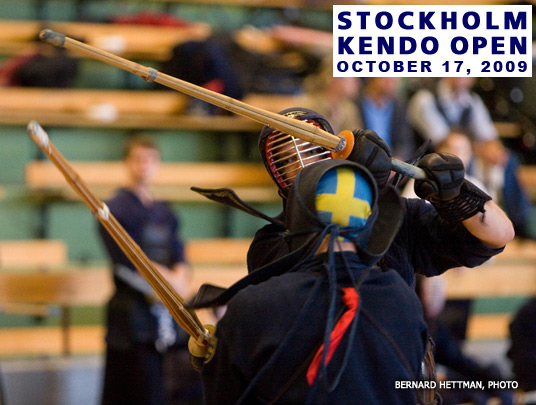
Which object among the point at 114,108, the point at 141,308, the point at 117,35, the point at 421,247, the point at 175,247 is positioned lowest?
the point at 141,308

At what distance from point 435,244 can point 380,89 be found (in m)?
2.51

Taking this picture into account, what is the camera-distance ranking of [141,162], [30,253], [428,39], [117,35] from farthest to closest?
[117,35] < [30,253] < [141,162] < [428,39]

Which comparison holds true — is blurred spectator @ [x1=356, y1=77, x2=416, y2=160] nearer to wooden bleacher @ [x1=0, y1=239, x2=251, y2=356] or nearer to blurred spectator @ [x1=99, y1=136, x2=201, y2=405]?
wooden bleacher @ [x1=0, y1=239, x2=251, y2=356]

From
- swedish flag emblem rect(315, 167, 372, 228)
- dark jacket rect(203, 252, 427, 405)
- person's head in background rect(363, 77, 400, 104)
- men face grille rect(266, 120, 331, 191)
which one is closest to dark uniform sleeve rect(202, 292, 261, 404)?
dark jacket rect(203, 252, 427, 405)

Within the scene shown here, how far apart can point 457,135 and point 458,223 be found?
1.97m

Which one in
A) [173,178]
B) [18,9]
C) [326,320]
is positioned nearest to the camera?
[326,320]

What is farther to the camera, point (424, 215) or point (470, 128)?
point (470, 128)

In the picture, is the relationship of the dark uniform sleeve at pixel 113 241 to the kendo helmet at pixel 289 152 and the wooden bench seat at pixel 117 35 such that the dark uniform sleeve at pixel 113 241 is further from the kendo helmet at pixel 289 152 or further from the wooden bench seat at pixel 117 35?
the wooden bench seat at pixel 117 35

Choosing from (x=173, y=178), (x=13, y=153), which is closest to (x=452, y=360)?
(x=173, y=178)

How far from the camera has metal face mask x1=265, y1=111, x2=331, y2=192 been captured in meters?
1.54

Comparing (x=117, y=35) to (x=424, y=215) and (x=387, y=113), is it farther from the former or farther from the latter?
(x=424, y=215)

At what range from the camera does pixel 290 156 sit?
5.09 ft

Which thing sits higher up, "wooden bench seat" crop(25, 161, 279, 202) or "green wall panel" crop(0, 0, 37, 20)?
"green wall panel" crop(0, 0, 37, 20)

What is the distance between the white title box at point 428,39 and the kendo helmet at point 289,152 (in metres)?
0.83
